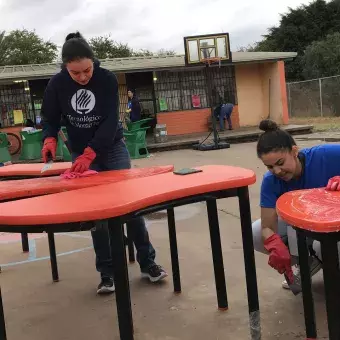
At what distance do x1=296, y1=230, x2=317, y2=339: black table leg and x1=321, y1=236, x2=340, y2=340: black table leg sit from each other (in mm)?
379

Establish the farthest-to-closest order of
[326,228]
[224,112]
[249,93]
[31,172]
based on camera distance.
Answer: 1. [249,93]
2. [224,112]
3. [31,172]
4. [326,228]

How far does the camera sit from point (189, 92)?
15961 millimetres

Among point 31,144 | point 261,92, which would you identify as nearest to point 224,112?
point 261,92

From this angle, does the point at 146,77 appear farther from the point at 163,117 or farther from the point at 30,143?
the point at 30,143

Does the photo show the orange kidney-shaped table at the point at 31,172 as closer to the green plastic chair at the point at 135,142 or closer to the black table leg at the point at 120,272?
the black table leg at the point at 120,272

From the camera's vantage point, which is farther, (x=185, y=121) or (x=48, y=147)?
(x=185, y=121)

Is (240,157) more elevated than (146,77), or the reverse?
(146,77)

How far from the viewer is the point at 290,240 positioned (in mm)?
2619

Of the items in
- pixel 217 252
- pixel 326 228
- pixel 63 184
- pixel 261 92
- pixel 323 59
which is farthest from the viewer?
pixel 323 59

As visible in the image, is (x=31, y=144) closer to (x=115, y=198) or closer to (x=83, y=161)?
(x=83, y=161)

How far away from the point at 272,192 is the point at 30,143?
10771 millimetres

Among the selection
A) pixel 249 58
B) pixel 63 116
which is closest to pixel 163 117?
pixel 249 58

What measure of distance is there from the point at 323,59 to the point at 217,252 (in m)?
A: 27.3

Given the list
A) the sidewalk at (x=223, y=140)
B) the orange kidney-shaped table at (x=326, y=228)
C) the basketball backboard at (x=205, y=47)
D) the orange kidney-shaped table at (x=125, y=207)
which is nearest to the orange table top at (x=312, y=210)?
the orange kidney-shaped table at (x=326, y=228)
